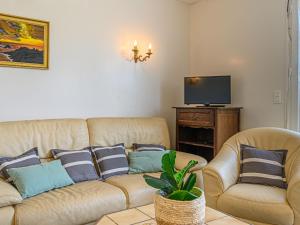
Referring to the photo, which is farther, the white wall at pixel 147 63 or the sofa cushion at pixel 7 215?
the white wall at pixel 147 63

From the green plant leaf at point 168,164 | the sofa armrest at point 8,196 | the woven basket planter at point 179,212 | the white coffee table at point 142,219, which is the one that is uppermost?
the green plant leaf at point 168,164

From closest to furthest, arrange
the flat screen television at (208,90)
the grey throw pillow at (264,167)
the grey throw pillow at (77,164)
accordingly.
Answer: the grey throw pillow at (264,167) < the grey throw pillow at (77,164) < the flat screen television at (208,90)

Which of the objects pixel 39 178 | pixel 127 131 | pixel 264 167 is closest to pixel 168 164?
pixel 39 178

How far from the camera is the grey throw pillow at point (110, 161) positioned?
103 inches

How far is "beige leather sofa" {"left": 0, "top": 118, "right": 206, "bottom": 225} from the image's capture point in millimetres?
1849

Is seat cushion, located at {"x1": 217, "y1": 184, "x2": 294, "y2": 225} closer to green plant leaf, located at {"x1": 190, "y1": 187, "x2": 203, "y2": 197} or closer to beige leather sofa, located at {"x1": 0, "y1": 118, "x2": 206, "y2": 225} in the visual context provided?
beige leather sofa, located at {"x1": 0, "y1": 118, "x2": 206, "y2": 225}

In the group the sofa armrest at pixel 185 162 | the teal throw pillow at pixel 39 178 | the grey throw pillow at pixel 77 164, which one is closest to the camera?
the teal throw pillow at pixel 39 178

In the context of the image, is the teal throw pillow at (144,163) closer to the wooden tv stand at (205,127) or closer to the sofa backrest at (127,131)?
the sofa backrest at (127,131)

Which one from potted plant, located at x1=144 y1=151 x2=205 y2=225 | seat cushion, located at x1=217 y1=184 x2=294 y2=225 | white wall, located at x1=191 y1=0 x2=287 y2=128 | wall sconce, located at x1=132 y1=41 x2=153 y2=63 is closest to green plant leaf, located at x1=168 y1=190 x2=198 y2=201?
potted plant, located at x1=144 y1=151 x2=205 y2=225

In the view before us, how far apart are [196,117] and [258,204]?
53.6 inches

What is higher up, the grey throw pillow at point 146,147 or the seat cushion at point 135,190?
the grey throw pillow at point 146,147

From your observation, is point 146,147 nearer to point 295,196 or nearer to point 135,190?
point 135,190

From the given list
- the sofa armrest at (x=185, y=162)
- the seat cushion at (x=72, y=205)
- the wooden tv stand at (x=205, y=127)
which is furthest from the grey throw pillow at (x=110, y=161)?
the wooden tv stand at (x=205, y=127)

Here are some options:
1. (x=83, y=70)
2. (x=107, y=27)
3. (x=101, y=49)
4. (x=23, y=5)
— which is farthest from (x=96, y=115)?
(x=23, y=5)
